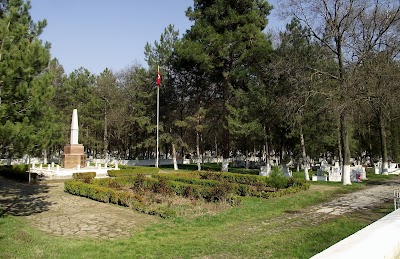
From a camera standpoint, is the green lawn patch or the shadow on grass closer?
the green lawn patch

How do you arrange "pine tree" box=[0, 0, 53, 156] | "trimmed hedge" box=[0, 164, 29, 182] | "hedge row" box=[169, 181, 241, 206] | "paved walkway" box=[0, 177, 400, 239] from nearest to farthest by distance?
"pine tree" box=[0, 0, 53, 156], "paved walkway" box=[0, 177, 400, 239], "hedge row" box=[169, 181, 241, 206], "trimmed hedge" box=[0, 164, 29, 182]

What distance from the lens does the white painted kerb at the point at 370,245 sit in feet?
10.1

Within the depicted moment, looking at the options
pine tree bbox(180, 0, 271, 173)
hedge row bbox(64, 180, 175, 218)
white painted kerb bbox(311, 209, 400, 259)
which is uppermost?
pine tree bbox(180, 0, 271, 173)

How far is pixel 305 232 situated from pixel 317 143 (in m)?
23.5

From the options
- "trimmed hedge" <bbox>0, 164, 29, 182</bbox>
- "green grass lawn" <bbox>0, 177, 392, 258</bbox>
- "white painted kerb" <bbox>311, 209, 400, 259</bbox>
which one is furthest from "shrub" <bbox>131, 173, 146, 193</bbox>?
"white painted kerb" <bbox>311, 209, 400, 259</bbox>

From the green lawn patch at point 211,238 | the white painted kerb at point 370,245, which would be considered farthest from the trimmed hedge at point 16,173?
the white painted kerb at point 370,245

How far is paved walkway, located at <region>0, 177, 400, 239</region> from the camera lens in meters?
9.23

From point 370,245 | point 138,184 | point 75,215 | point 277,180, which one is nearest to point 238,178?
point 277,180

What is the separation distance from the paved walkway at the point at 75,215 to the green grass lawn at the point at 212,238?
1.63 feet

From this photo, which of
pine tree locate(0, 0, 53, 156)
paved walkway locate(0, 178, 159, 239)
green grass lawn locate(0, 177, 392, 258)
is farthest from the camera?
paved walkway locate(0, 178, 159, 239)

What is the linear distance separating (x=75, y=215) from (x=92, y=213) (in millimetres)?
577

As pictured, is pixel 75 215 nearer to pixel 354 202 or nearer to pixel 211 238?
pixel 211 238

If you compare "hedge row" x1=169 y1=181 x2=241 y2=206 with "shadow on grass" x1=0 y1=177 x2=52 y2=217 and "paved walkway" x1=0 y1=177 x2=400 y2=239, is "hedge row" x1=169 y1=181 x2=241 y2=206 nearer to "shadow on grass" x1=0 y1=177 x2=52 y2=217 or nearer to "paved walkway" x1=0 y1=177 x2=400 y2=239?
"paved walkway" x1=0 y1=177 x2=400 y2=239

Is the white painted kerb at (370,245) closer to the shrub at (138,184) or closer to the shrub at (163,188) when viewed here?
the shrub at (163,188)
